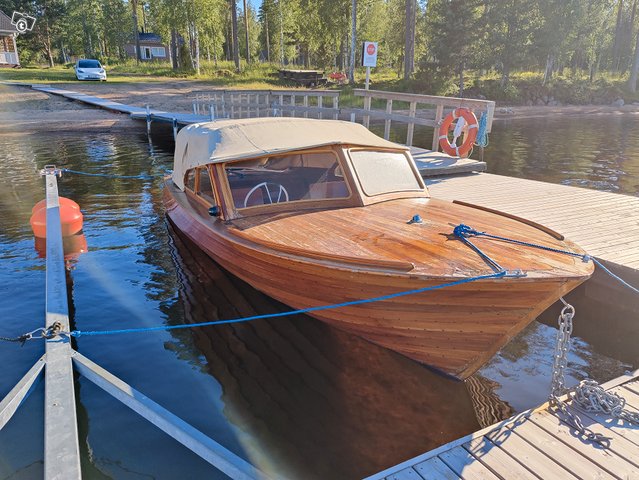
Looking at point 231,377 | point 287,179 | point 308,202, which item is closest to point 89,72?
point 287,179

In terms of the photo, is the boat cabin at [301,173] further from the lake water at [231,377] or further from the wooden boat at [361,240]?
the lake water at [231,377]

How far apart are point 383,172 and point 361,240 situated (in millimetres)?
1731

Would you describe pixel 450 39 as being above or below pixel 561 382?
above

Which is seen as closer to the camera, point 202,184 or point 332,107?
point 202,184

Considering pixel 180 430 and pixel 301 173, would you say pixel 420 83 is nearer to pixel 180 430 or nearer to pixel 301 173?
pixel 301 173

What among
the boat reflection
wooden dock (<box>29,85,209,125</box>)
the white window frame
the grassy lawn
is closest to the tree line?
the grassy lawn

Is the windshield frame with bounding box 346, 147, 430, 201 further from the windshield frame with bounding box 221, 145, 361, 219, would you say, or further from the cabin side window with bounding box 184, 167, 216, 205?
the cabin side window with bounding box 184, 167, 216, 205

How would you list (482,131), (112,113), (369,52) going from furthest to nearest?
(112,113) → (369,52) → (482,131)

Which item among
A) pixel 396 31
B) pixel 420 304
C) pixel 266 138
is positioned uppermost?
pixel 396 31

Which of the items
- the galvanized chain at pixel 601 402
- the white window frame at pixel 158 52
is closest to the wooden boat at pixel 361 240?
the galvanized chain at pixel 601 402

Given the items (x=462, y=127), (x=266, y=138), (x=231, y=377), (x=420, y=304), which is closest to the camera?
(x=420, y=304)

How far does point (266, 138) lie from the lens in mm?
6660

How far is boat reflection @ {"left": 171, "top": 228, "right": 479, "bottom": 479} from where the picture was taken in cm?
416

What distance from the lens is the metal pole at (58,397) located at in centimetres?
316
